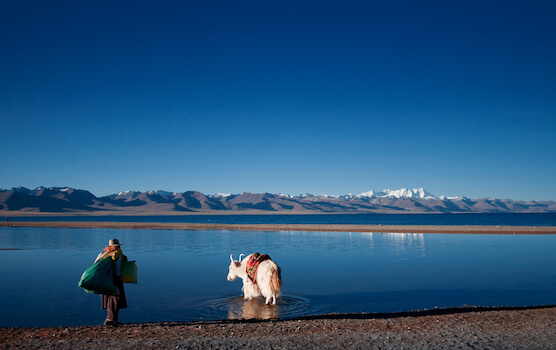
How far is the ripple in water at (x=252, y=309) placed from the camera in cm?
988

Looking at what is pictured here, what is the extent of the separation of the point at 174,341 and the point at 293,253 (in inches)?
681

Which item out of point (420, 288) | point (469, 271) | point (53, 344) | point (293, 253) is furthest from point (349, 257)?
point (53, 344)

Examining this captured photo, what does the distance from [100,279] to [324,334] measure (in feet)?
12.9

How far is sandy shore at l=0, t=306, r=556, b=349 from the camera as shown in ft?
22.1

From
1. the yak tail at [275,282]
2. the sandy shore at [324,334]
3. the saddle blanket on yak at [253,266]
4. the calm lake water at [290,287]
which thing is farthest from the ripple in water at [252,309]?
the sandy shore at [324,334]

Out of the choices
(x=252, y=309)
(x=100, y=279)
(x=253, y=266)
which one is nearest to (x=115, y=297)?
(x=100, y=279)

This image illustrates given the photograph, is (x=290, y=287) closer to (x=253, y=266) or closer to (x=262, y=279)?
(x=253, y=266)

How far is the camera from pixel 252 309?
34.9 ft

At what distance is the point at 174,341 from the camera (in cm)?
692

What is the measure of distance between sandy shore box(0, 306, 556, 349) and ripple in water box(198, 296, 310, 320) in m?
1.34

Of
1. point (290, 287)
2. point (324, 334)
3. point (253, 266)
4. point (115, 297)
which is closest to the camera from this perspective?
point (324, 334)

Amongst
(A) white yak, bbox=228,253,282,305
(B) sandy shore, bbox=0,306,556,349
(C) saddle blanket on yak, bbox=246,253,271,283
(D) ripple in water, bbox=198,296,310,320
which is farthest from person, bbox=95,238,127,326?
(C) saddle blanket on yak, bbox=246,253,271,283

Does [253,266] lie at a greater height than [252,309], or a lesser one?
greater

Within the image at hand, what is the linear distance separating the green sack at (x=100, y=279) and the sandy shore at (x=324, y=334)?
25.4 inches
